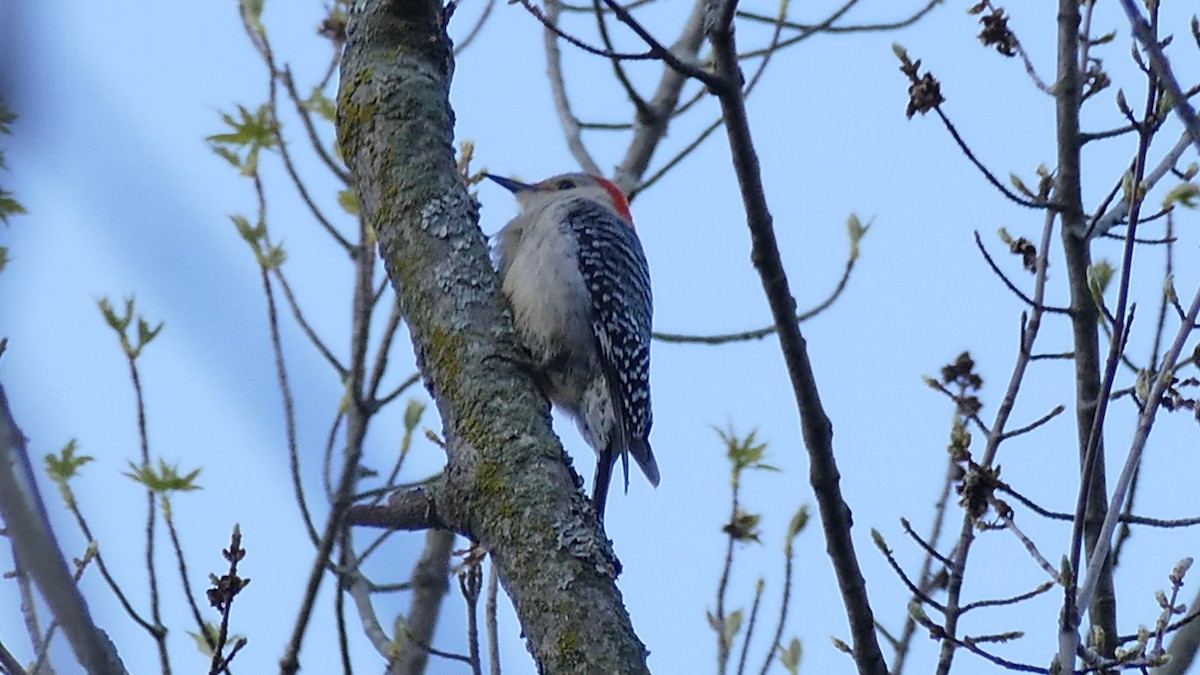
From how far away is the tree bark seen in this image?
274 centimetres

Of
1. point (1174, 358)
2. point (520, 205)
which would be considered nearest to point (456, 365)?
point (1174, 358)

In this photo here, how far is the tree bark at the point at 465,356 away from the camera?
2.74 meters

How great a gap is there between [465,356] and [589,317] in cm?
213

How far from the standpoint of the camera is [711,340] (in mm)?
5438

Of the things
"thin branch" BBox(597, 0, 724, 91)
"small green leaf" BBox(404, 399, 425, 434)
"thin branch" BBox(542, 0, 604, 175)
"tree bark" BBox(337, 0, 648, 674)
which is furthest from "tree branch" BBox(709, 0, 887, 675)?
"thin branch" BBox(542, 0, 604, 175)

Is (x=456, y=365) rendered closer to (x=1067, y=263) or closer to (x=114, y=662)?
(x=114, y=662)

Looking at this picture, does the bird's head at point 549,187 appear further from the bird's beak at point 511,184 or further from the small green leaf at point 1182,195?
the small green leaf at point 1182,195

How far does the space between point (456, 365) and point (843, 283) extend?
2278 millimetres

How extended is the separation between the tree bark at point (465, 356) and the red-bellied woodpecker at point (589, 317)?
Result: 131 cm

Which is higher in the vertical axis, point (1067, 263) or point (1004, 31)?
point (1004, 31)

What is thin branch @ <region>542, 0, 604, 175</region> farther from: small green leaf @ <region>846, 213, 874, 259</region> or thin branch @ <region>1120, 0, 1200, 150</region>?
thin branch @ <region>1120, 0, 1200, 150</region>

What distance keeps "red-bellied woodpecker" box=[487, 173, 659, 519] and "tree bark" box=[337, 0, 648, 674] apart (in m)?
1.31

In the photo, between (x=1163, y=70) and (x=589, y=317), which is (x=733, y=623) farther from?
(x=1163, y=70)

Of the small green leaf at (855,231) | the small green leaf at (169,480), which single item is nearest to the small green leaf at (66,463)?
the small green leaf at (169,480)
